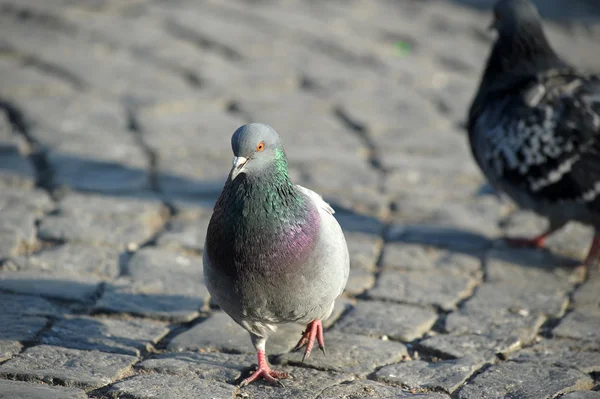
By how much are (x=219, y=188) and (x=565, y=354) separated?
2.65 meters

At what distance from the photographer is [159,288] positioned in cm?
427

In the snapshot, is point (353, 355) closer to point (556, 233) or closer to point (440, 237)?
point (440, 237)

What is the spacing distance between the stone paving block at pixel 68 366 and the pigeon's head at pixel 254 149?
99 centimetres

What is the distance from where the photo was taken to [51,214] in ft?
16.2

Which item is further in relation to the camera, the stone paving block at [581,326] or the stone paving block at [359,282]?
the stone paving block at [359,282]

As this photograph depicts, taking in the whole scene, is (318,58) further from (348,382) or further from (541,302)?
(348,382)

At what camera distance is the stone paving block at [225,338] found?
3752 mm

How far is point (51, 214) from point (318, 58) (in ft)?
12.4

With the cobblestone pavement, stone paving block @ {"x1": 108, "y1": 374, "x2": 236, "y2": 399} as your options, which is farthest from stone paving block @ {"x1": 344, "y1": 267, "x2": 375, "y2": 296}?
stone paving block @ {"x1": 108, "y1": 374, "x2": 236, "y2": 399}

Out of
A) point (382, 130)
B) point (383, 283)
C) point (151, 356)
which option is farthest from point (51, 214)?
point (382, 130)

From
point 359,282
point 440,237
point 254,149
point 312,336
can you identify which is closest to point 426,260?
point 440,237

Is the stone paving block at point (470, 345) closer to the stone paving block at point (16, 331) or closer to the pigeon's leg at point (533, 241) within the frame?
the pigeon's leg at point (533, 241)

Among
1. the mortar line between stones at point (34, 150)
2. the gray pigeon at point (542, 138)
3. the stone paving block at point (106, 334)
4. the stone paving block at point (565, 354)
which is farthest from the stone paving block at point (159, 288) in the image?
the gray pigeon at point (542, 138)

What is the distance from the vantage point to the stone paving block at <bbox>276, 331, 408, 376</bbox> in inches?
143
